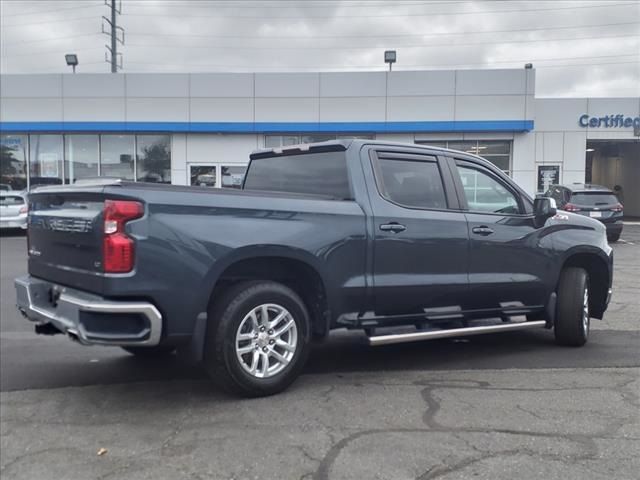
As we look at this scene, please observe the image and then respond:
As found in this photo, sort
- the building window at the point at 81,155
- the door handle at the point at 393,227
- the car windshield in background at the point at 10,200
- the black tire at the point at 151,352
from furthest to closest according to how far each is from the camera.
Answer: the building window at the point at 81,155 < the car windshield in background at the point at 10,200 < the black tire at the point at 151,352 < the door handle at the point at 393,227

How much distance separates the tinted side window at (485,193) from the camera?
5.74m

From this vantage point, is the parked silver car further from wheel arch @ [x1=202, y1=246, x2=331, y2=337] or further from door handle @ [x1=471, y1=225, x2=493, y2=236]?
door handle @ [x1=471, y1=225, x2=493, y2=236]

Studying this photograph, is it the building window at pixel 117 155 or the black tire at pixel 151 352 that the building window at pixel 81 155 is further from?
the black tire at pixel 151 352

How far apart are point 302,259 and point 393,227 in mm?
883

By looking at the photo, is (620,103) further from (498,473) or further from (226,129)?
(498,473)

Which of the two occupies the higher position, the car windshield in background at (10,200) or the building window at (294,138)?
the building window at (294,138)

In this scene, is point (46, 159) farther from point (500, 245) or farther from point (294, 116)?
point (500, 245)

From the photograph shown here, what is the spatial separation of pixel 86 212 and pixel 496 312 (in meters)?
3.68

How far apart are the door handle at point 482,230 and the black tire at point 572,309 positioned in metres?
1.14

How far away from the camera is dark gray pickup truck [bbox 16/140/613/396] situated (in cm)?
403

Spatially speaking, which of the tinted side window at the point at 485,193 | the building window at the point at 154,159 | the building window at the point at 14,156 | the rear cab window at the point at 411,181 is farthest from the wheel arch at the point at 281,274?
the building window at the point at 14,156

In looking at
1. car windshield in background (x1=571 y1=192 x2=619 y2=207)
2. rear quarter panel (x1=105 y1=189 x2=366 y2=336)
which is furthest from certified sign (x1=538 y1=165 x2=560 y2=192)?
rear quarter panel (x1=105 y1=189 x2=366 y2=336)

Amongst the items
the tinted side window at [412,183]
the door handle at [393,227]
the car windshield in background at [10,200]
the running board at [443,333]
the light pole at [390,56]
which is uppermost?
the light pole at [390,56]

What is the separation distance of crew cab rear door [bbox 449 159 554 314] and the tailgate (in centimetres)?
316
